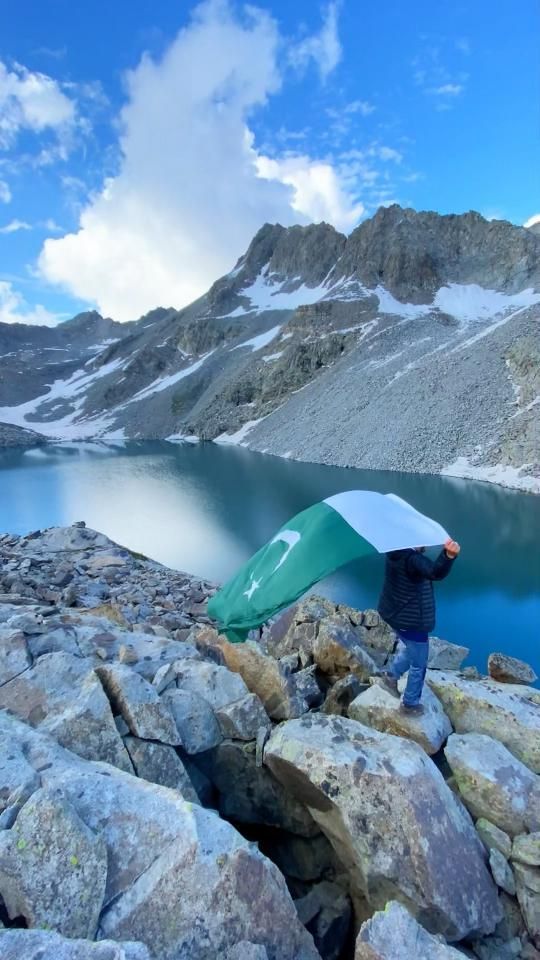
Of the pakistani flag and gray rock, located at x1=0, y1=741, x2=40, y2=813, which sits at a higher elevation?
the pakistani flag

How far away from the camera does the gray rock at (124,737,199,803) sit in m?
4.75

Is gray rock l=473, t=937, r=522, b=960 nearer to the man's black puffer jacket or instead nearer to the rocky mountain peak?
the man's black puffer jacket

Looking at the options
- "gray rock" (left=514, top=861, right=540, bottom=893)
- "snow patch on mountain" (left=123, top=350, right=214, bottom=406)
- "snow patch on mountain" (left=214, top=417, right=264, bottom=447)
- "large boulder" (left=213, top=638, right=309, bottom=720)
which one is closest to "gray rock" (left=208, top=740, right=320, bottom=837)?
"large boulder" (left=213, top=638, right=309, bottom=720)

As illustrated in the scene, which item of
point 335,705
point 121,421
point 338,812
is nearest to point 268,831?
point 338,812

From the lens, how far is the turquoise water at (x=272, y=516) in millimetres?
17547

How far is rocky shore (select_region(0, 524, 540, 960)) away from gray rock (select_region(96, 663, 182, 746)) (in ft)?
0.07

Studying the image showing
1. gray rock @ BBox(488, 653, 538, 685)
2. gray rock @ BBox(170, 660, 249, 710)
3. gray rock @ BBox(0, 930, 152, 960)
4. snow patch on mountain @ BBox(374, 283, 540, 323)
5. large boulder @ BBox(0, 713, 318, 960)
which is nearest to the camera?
gray rock @ BBox(0, 930, 152, 960)

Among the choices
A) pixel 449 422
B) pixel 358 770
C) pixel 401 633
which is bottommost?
pixel 358 770

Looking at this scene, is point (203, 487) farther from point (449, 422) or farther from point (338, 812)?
point (338, 812)

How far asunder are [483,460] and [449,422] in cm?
721

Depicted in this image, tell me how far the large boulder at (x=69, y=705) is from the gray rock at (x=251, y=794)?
1184 millimetres

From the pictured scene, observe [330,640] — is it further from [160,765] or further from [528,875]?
[528,875]

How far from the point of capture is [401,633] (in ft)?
19.2

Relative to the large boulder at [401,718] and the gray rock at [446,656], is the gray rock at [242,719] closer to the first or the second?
the large boulder at [401,718]
